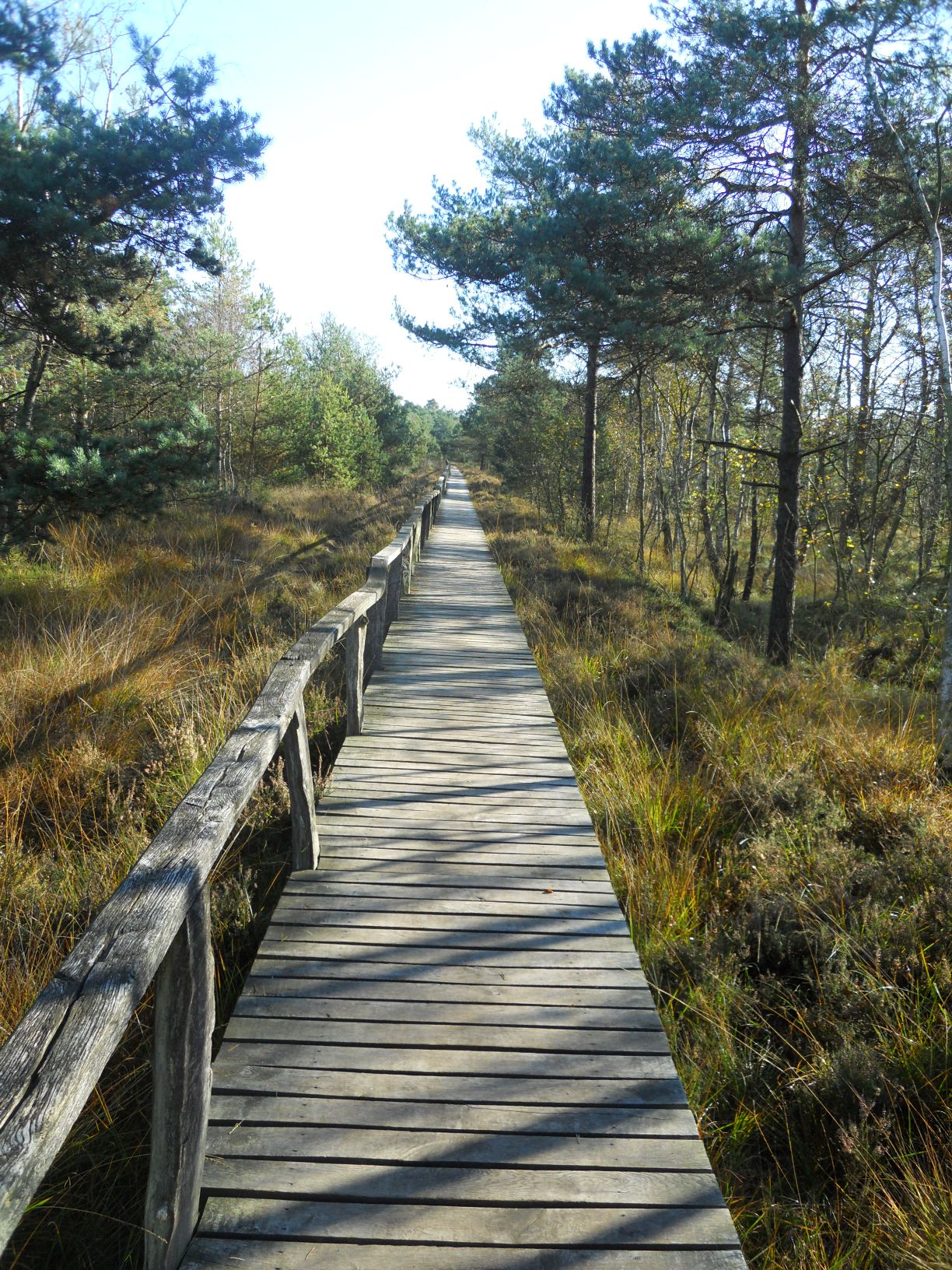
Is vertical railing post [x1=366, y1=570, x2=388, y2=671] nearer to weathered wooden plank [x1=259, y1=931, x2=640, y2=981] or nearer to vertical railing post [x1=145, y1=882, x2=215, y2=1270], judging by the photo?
weathered wooden plank [x1=259, y1=931, x2=640, y2=981]

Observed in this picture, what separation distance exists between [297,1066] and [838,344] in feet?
62.7

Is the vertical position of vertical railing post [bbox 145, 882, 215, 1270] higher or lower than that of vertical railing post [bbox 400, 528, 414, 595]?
lower

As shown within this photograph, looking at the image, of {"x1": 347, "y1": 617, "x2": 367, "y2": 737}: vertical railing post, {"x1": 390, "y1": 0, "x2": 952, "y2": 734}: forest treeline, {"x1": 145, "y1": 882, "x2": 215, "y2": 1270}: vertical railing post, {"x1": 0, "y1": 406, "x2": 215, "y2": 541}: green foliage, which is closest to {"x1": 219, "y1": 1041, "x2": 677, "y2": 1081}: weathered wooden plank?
{"x1": 145, "y1": 882, "x2": 215, "y2": 1270}: vertical railing post

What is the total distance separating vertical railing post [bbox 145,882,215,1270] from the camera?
170 centimetres

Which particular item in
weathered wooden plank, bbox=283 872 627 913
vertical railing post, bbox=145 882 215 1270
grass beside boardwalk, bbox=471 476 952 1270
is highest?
vertical railing post, bbox=145 882 215 1270

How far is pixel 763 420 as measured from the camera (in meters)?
15.2

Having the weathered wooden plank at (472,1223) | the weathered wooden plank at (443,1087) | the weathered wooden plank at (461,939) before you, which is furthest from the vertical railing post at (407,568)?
the weathered wooden plank at (472,1223)

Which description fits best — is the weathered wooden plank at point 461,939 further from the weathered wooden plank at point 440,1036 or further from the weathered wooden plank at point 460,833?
the weathered wooden plank at point 460,833

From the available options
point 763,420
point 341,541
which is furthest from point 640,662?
point 763,420

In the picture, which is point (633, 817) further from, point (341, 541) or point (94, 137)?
point (341, 541)

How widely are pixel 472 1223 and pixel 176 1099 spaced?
760 millimetres

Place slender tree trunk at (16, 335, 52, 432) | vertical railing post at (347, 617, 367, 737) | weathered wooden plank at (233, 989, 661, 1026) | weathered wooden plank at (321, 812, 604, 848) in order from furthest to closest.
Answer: slender tree trunk at (16, 335, 52, 432) < vertical railing post at (347, 617, 367, 737) < weathered wooden plank at (321, 812, 604, 848) < weathered wooden plank at (233, 989, 661, 1026)

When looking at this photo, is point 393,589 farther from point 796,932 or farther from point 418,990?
point 418,990

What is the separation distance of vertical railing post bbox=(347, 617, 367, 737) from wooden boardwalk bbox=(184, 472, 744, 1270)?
77 cm
